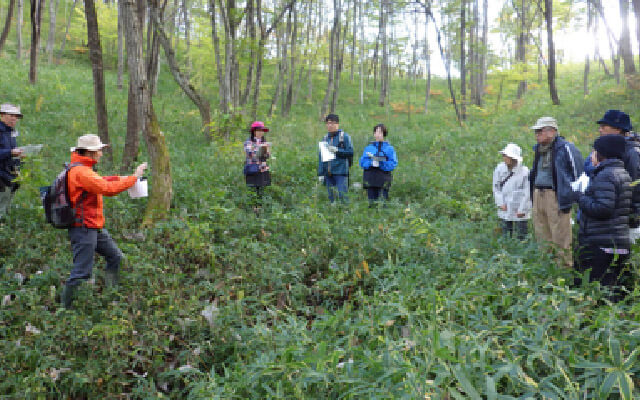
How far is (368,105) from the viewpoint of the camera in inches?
1171

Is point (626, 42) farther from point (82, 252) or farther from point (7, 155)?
point (7, 155)

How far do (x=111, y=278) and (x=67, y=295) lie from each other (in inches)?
20.6

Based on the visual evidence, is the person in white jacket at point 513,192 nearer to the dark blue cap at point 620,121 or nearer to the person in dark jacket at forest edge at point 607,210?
the dark blue cap at point 620,121

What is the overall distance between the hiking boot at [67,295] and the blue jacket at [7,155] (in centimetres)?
Answer: 259

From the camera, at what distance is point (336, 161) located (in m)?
7.69

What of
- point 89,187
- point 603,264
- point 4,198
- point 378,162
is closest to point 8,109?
point 4,198

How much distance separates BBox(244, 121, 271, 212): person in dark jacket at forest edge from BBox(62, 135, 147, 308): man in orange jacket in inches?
123

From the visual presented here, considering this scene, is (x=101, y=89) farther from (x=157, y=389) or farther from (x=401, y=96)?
(x=401, y=96)

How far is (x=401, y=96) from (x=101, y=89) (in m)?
29.5

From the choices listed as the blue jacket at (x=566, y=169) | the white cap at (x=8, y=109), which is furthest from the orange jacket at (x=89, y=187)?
the blue jacket at (x=566, y=169)

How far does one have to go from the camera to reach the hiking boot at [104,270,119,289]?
4.82 metres

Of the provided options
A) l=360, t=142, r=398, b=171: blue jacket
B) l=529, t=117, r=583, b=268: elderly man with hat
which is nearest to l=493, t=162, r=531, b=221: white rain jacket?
l=529, t=117, r=583, b=268: elderly man with hat

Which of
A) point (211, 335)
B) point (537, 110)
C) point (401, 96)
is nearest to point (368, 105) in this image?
point (401, 96)

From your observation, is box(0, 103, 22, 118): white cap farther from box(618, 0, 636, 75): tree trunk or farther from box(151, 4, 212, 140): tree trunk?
box(618, 0, 636, 75): tree trunk
